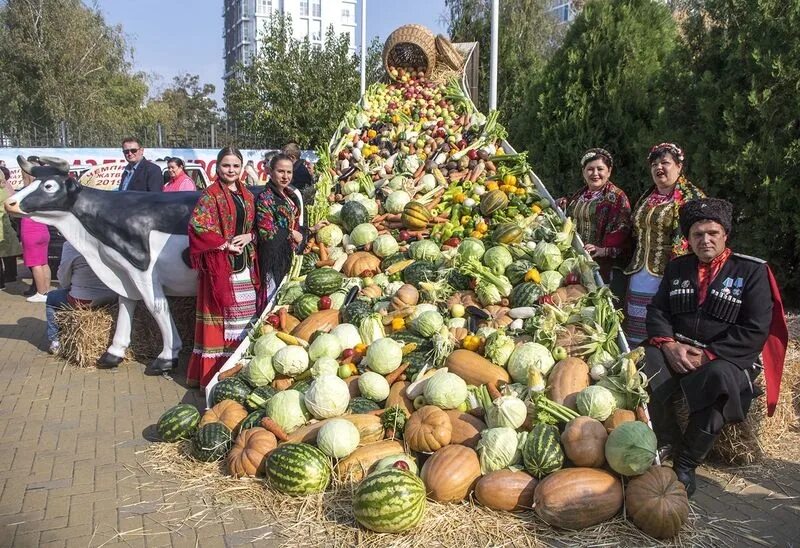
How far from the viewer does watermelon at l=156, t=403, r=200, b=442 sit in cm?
474

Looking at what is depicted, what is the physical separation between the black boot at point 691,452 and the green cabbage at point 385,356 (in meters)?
2.07

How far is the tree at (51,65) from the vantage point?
29469 mm

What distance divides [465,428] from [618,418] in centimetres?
98

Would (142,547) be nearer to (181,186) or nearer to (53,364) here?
(53,364)

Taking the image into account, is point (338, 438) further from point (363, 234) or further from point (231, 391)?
point (363, 234)

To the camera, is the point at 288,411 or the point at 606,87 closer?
the point at 288,411

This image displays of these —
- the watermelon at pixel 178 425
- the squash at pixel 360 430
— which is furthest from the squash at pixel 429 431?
the watermelon at pixel 178 425

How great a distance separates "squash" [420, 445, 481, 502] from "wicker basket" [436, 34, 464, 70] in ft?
22.5

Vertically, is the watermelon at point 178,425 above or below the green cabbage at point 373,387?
below

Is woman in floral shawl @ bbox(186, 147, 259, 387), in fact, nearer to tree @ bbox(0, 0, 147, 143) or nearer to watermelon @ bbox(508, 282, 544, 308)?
watermelon @ bbox(508, 282, 544, 308)

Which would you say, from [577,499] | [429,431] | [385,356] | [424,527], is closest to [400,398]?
[385,356]

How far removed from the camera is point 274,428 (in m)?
4.30

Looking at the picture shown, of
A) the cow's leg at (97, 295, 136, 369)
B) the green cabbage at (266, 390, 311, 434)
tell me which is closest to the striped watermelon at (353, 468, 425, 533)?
the green cabbage at (266, 390, 311, 434)

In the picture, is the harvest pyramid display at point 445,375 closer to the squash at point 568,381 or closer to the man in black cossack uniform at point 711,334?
the squash at point 568,381
